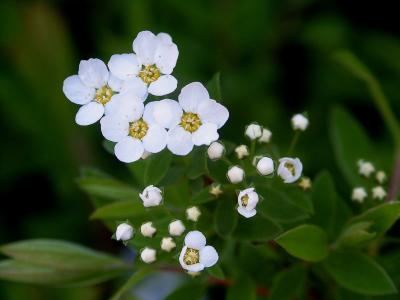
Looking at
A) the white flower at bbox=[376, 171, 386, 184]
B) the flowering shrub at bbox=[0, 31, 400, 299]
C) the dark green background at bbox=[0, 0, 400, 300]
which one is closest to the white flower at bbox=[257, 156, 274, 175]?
the flowering shrub at bbox=[0, 31, 400, 299]

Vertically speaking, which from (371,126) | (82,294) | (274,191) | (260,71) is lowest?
(82,294)

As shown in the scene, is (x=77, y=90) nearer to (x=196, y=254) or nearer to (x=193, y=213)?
(x=193, y=213)

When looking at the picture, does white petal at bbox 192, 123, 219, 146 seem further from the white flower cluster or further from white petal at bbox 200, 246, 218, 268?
white petal at bbox 200, 246, 218, 268

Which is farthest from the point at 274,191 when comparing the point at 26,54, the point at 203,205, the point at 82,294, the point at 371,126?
the point at 26,54

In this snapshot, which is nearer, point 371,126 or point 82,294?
point 82,294

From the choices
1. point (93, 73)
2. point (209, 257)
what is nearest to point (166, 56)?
point (93, 73)

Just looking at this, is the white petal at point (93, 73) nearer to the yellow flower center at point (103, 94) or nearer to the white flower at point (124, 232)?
the yellow flower center at point (103, 94)

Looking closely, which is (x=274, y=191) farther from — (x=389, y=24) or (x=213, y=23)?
(x=389, y=24)
